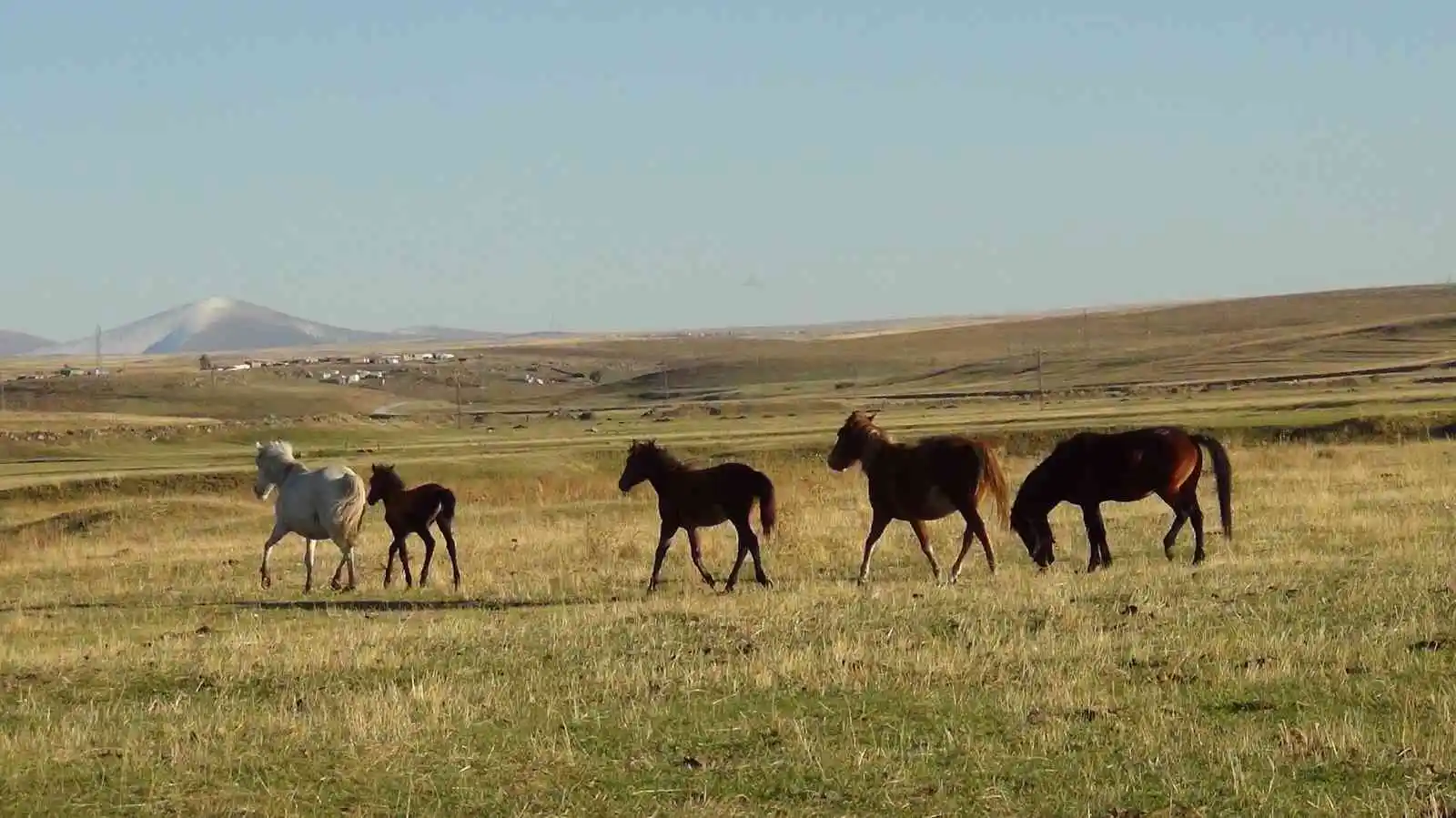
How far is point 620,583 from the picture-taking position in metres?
19.4

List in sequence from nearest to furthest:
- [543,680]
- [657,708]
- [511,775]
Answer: [511,775] < [657,708] < [543,680]

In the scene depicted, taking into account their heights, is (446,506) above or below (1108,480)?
below

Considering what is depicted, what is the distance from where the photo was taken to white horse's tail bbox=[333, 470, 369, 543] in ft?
72.5

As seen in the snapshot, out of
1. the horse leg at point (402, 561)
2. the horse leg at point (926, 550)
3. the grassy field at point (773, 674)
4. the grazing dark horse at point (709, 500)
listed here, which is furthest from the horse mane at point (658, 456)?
the horse leg at point (402, 561)

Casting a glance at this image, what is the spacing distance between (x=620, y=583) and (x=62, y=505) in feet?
75.2

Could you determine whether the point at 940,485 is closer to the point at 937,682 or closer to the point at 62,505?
the point at 937,682

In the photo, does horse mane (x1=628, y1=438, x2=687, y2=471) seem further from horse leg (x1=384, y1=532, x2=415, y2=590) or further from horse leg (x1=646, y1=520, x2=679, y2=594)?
horse leg (x1=384, y1=532, x2=415, y2=590)

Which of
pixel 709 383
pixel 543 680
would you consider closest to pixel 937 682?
pixel 543 680

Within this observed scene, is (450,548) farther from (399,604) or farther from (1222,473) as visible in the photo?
(1222,473)

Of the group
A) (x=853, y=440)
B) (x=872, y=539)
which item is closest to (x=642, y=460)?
(x=853, y=440)

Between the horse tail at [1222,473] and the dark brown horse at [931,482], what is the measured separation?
102 inches

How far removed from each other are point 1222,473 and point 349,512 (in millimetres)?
11169

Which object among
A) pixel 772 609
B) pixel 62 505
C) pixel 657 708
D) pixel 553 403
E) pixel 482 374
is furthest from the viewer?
pixel 482 374

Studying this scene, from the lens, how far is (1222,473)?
1972 cm
